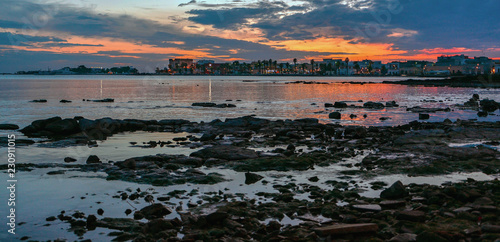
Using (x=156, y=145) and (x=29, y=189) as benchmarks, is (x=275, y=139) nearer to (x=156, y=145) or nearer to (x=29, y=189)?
(x=156, y=145)

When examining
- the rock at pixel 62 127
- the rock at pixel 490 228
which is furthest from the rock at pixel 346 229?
the rock at pixel 62 127

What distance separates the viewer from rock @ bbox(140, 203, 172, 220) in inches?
418

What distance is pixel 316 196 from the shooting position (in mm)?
12234

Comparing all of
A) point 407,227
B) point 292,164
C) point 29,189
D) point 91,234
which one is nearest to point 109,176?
point 29,189

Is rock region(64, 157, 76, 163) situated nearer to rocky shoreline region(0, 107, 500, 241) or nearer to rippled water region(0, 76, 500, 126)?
rocky shoreline region(0, 107, 500, 241)

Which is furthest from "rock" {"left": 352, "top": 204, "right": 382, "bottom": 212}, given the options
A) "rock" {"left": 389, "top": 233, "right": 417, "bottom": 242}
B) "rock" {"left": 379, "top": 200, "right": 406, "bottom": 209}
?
"rock" {"left": 389, "top": 233, "right": 417, "bottom": 242}

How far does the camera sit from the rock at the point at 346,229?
8.72 metres

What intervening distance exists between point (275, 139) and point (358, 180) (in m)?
10.7

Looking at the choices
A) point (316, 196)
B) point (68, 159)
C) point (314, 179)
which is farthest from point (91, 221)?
point (68, 159)

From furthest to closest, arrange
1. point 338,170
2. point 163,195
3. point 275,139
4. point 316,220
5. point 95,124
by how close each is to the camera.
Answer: point 95,124 < point 275,139 < point 338,170 < point 163,195 < point 316,220

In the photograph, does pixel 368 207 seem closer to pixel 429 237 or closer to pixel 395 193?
pixel 395 193

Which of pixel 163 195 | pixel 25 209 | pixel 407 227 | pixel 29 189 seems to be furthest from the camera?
pixel 29 189

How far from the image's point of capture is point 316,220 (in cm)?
1015

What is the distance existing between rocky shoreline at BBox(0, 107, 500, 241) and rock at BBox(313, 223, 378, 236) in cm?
2
